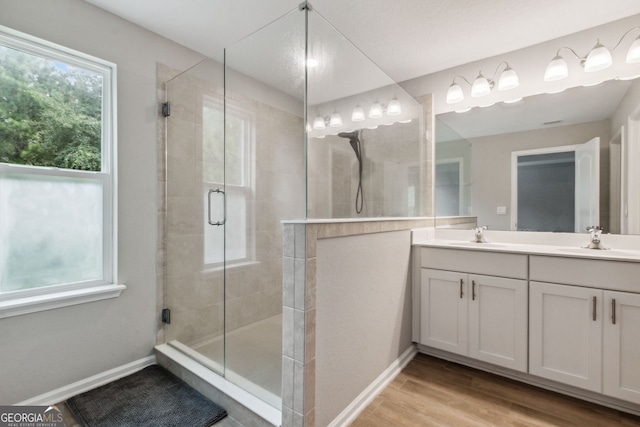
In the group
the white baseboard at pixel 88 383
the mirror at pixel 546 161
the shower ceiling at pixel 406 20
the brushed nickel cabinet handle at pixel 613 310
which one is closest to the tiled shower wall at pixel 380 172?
the mirror at pixel 546 161

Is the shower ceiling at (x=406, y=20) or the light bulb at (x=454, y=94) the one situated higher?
the shower ceiling at (x=406, y=20)

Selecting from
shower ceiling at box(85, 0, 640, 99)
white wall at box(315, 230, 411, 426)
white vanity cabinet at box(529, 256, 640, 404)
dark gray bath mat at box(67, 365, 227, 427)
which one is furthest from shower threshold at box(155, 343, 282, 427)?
shower ceiling at box(85, 0, 640, 99)

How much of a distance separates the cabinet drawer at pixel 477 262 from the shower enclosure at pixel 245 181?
408 millimetres

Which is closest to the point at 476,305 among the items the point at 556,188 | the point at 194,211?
the point at 556,188

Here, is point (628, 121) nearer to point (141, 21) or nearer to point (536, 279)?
point (536, 279)

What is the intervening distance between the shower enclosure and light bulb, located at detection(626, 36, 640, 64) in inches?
55.1

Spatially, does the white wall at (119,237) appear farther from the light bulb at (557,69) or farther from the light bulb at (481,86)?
the light bulb at (557,69)

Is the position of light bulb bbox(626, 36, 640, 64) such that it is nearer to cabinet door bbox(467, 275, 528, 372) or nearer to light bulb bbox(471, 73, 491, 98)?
light bulb bbox(471, 73, 491, 98)

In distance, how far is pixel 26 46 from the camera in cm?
163

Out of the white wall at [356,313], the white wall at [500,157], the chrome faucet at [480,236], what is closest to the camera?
the white wall at [356,313]

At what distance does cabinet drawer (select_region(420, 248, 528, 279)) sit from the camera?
71.5 inches

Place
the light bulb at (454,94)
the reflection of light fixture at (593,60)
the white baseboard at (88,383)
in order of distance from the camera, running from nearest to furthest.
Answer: the white baseboard at (88,383) < the reflection of light fixture at (593,60) < the light bulb at (454,94)

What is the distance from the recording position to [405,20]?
76.0 inches

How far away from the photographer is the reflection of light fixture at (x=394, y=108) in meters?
2.21
